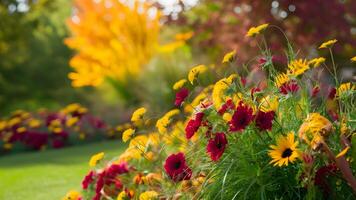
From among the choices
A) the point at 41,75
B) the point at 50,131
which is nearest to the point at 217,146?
the point at 50,131

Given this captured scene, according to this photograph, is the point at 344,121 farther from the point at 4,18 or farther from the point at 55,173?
the point at 4,18

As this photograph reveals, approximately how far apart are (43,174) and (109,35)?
1582 centimetres

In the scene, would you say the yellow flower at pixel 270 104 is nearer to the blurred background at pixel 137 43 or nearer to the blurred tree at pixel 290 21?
the blurred background at pixel 137 43

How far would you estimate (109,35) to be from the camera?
2069cm

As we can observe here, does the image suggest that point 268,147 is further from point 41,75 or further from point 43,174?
point 41,75

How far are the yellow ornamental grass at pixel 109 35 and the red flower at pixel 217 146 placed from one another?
15.8 metres

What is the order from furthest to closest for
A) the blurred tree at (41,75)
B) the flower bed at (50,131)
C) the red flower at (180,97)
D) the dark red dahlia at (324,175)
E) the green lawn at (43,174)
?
the blurred tree at (41,75), the flower bed at (50,131), the green lawn at (43,174), the red flower at (180,97), the dark red dahlia at (324,175)

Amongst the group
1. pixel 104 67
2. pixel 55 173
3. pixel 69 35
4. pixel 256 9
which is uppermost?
pixel 69 35

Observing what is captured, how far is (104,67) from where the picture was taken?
20.0 metres

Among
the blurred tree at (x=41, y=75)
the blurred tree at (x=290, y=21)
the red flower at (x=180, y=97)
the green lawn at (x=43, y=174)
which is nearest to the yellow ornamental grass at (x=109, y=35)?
the blurred tree at (x=41, y=75)

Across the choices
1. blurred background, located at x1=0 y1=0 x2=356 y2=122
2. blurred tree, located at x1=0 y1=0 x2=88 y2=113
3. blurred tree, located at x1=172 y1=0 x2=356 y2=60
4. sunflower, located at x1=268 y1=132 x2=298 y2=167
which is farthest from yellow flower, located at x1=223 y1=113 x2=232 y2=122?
blurred tree, located at x1=0 y1=0 x2=88 y2=113

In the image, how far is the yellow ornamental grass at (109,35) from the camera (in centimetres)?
1938

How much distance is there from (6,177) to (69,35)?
2580 centimetres

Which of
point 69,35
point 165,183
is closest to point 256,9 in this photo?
point 165,183
